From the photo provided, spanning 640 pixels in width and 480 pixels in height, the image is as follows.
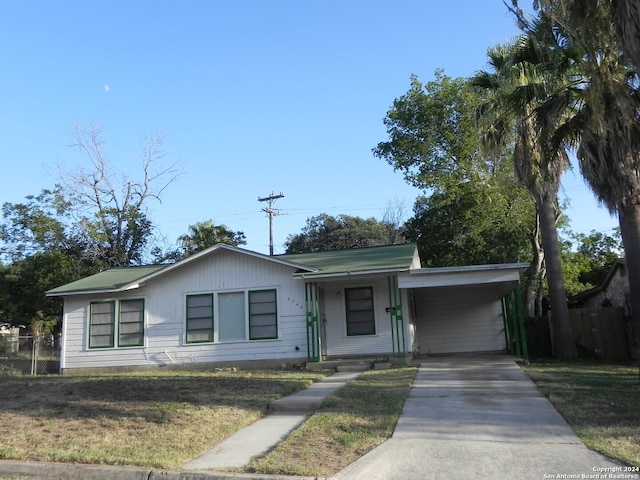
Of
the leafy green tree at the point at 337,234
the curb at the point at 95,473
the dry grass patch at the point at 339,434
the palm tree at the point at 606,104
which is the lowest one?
the curb at the point at 95,473

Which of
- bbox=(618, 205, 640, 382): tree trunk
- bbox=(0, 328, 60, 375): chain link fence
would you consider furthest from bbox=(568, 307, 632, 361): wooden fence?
bbox=(0, 328, 60, 375): chain link fence

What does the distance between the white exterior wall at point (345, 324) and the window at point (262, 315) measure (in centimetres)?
150

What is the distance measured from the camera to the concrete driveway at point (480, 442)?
5645 mm

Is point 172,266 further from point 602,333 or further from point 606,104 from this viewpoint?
point 602,333

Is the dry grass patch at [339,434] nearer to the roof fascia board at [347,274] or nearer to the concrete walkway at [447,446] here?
the concrete walkway at [447,446]

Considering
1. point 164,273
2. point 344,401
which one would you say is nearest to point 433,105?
point 164,273

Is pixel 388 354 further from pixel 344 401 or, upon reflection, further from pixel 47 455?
pixel 47 455

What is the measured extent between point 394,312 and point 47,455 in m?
11.2

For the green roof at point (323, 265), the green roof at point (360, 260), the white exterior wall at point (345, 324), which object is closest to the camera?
the green roof at point (360, 260)

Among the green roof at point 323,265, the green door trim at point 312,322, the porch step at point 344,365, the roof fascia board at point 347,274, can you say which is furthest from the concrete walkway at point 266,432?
the green roof at point 323,265

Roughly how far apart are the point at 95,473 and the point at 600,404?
7095 millimetres

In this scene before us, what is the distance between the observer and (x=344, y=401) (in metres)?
9.30

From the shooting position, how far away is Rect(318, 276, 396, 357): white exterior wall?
1664 centimetres

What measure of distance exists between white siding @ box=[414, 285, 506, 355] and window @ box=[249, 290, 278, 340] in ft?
19.0
